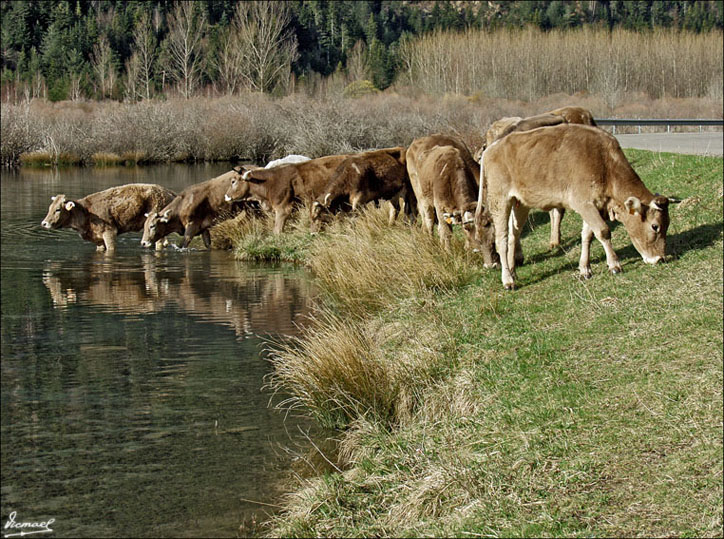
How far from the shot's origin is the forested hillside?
91.8m

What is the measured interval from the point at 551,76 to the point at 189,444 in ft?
278

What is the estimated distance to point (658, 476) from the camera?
6832 millimetres

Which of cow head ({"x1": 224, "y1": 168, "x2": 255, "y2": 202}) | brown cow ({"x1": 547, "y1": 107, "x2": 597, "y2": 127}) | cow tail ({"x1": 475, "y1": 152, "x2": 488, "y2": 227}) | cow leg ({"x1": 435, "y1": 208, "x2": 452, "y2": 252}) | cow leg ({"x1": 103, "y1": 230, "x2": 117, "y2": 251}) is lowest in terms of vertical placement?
cow leg ({"x1": 103, "y1": 230, "x2": 117, "y2": 251})

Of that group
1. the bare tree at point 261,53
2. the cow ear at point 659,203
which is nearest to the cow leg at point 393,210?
the cow ear at point 659,203

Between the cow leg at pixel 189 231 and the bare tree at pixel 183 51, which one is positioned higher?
the bare tree at pixel 183 51

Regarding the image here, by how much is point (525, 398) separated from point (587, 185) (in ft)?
13.9

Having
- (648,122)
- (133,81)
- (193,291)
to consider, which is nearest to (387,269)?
(193,291)

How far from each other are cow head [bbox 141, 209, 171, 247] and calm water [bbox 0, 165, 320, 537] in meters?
1.01

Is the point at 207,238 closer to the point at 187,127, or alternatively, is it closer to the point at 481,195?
the point at 481,195

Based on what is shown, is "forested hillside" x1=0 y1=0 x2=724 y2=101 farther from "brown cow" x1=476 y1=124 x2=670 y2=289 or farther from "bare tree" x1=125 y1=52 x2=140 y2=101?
"brown cow" x1=476 y1=124 x2=670 y2=289

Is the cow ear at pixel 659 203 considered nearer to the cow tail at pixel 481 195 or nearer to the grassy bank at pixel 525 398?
the grassy bank at pixel 525 398

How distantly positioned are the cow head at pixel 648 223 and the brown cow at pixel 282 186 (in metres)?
10.8

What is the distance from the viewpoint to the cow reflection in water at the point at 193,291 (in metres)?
15.6

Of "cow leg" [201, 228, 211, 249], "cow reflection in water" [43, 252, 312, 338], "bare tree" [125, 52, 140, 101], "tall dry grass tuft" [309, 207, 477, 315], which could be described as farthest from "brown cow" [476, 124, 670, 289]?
"bare tree" [125, 52, 140, 101]
